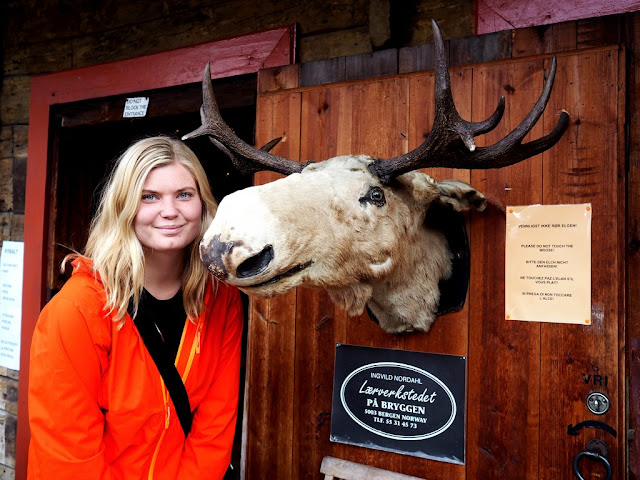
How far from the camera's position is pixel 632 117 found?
6.57 ft

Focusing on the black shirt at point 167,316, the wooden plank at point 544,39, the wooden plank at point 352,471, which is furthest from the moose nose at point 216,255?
the wooden plank at point 544,39

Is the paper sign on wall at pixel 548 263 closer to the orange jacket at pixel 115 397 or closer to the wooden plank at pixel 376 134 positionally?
the wooden plank at pixel 376 134

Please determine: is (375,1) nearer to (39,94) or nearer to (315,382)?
(315,382)

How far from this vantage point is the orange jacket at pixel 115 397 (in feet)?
5.71

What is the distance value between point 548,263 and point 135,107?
2.84 m

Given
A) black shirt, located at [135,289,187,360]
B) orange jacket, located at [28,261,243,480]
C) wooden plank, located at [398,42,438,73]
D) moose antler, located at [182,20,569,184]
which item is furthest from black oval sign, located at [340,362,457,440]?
wooden plank, located at [398,42,438,73]

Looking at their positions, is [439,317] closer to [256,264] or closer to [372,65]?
[256,264]

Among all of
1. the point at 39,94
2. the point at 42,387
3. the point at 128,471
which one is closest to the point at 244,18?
the point at 39,94

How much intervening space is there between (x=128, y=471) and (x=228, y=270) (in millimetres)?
1107

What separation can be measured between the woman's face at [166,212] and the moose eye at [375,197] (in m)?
0.74

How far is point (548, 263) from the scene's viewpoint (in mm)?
2031

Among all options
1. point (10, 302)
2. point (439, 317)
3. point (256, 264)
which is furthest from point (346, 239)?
point (10, 302)

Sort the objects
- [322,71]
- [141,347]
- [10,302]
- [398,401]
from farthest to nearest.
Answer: [10,302]
[322,71]
[398,401]
[141,347]

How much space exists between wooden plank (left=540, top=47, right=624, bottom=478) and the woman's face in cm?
154
